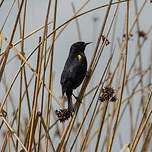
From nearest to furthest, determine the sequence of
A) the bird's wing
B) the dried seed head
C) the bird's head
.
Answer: the dried seed head < the bird's wing < the bird's head

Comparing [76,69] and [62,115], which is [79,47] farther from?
[62,115]

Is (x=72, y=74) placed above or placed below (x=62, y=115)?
above

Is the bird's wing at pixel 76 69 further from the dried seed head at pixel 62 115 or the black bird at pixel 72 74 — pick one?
the dried seed head at pixel 62 115

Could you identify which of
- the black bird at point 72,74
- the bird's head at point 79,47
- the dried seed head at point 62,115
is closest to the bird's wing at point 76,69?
the black bird at point 72,74

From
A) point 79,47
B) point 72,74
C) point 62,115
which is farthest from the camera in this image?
point 79,47

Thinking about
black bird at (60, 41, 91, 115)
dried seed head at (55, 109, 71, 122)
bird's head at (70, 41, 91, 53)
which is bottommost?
dried seed head at (55, 109, 71, 122)

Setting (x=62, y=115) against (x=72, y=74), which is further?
(x=72, y=74)

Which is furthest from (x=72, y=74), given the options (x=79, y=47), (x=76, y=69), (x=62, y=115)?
(x=62, y=115)

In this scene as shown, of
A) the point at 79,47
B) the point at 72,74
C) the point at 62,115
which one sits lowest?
the point at 62,115

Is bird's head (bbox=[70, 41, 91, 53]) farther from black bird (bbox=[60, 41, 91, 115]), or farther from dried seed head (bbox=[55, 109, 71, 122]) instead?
dried seed head (bbox=[55, 109, 71, 122])

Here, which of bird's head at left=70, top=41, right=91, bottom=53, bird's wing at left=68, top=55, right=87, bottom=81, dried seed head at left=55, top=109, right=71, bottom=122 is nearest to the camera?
dried seed head at left=55, top=109, right=71, bottom=122

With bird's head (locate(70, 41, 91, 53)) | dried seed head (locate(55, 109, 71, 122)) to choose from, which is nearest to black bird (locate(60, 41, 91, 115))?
bird's head (locate(70, 41, 91, 53))

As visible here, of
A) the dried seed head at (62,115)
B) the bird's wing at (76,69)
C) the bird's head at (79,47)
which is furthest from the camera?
the bird's head at (79,47)

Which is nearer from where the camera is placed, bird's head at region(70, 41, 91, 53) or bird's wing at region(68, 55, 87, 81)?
bird's wing at region(68, 55, 87, 81)
